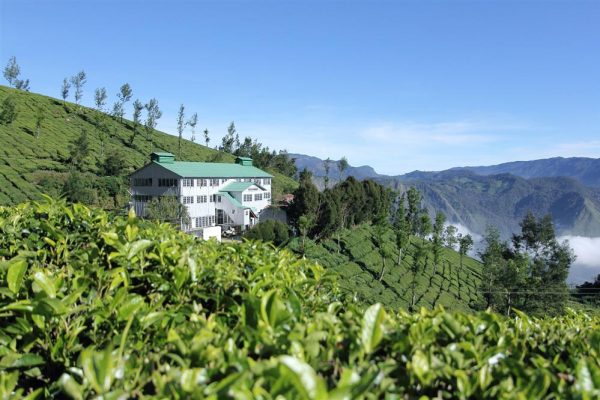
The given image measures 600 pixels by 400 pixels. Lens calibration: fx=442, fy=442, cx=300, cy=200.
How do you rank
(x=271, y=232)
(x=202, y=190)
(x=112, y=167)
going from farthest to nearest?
(x=112, y=167) → (x=202, y=190) → (x=271, y=232)

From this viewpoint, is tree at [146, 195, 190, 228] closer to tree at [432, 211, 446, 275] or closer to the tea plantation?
tree at [432, 211, 446, 275]

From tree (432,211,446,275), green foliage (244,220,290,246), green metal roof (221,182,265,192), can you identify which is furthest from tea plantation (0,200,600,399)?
tree (432,211,446,275)

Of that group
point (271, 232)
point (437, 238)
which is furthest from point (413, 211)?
point (271, 232)

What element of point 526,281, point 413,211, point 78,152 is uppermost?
point 78,152

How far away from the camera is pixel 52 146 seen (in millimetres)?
59531

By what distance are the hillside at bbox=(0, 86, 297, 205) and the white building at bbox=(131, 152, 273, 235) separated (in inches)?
344

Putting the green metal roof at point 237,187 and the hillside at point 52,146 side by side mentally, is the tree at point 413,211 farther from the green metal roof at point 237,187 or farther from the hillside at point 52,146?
the green metal roof at point 237,187

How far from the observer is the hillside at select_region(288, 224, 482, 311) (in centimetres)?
3800

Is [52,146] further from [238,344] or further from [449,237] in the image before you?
[238,344]

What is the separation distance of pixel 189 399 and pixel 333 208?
42.7m

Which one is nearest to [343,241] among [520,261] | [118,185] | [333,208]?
[333,208]

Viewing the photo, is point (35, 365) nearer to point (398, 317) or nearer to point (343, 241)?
point (398, 317)

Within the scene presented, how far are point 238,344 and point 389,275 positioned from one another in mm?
42712

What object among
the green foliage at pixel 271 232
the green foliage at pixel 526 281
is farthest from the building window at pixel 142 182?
the green foliage at pixel 526 281
